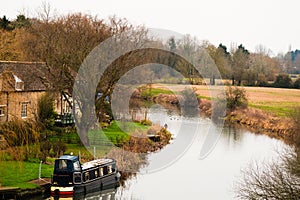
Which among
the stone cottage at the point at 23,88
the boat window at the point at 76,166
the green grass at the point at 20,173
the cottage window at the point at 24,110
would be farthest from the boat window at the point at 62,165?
the cottage window at the point at 24,110

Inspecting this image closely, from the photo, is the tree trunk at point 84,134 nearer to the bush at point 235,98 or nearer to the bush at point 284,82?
the bush at point 235,98

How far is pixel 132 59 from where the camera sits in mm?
25516

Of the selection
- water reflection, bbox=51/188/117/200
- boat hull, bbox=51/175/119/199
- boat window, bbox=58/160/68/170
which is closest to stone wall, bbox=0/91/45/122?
boat hull, bbox=51/175/119/199

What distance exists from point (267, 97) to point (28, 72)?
3521 centimetres

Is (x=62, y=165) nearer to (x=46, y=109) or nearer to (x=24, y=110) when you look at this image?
(x=46, y=109)

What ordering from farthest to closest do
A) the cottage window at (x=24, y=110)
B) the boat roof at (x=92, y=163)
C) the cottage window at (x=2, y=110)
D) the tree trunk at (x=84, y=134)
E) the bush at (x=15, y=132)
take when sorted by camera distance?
the cottage window at (x=24, y=110) → the cottage window at (x=2, y=110) → the tree trunk at (x=84, y=134) → the boat roof at (x=92, y=163) → the bush at (x=15, y=132)

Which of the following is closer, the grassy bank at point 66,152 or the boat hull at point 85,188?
the boat hull at point 85,188

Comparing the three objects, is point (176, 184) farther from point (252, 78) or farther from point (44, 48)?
point (252, 78)

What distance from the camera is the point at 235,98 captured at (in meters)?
45.7

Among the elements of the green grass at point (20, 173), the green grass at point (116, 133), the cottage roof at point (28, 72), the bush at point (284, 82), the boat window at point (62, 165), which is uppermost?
the bush at point (284, 82)

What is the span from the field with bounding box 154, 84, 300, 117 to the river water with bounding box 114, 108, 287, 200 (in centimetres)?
1185

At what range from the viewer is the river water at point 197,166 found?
19655mm

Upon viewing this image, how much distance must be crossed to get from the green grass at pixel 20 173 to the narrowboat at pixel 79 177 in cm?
97

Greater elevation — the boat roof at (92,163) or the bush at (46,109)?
the bush at (46,109)
